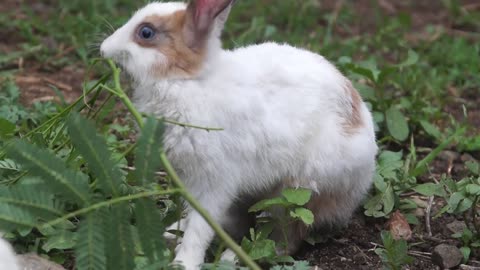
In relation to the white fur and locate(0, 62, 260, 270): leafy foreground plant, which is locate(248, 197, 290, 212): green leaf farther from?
the white fur

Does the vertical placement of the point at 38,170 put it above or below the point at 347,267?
above

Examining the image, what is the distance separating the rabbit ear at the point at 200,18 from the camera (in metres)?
3.49

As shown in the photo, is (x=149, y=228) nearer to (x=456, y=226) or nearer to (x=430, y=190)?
(x=430, y=190)

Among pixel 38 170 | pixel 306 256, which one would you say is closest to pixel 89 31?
pixel 306 256

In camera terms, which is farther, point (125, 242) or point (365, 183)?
point (365, 183)

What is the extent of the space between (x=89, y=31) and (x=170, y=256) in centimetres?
306

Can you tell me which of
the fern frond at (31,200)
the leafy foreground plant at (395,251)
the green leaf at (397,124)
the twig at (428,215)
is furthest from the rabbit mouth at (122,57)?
the green leaf at (397,124)

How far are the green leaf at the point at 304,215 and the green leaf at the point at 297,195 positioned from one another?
0.14 feet

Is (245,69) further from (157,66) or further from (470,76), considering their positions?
(470,76)

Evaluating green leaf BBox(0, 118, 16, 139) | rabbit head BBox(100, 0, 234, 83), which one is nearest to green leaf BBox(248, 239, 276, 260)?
rabbit head BBox(100, 0, 234, 83)

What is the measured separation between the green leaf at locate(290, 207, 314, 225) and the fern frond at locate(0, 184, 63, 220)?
3.34 ft

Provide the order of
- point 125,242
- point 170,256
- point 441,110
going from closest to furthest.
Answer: point 125,242, point 170,256, point 441,110

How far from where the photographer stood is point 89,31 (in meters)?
6.06

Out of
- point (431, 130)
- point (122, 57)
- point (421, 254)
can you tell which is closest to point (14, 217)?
point (122, 57)
